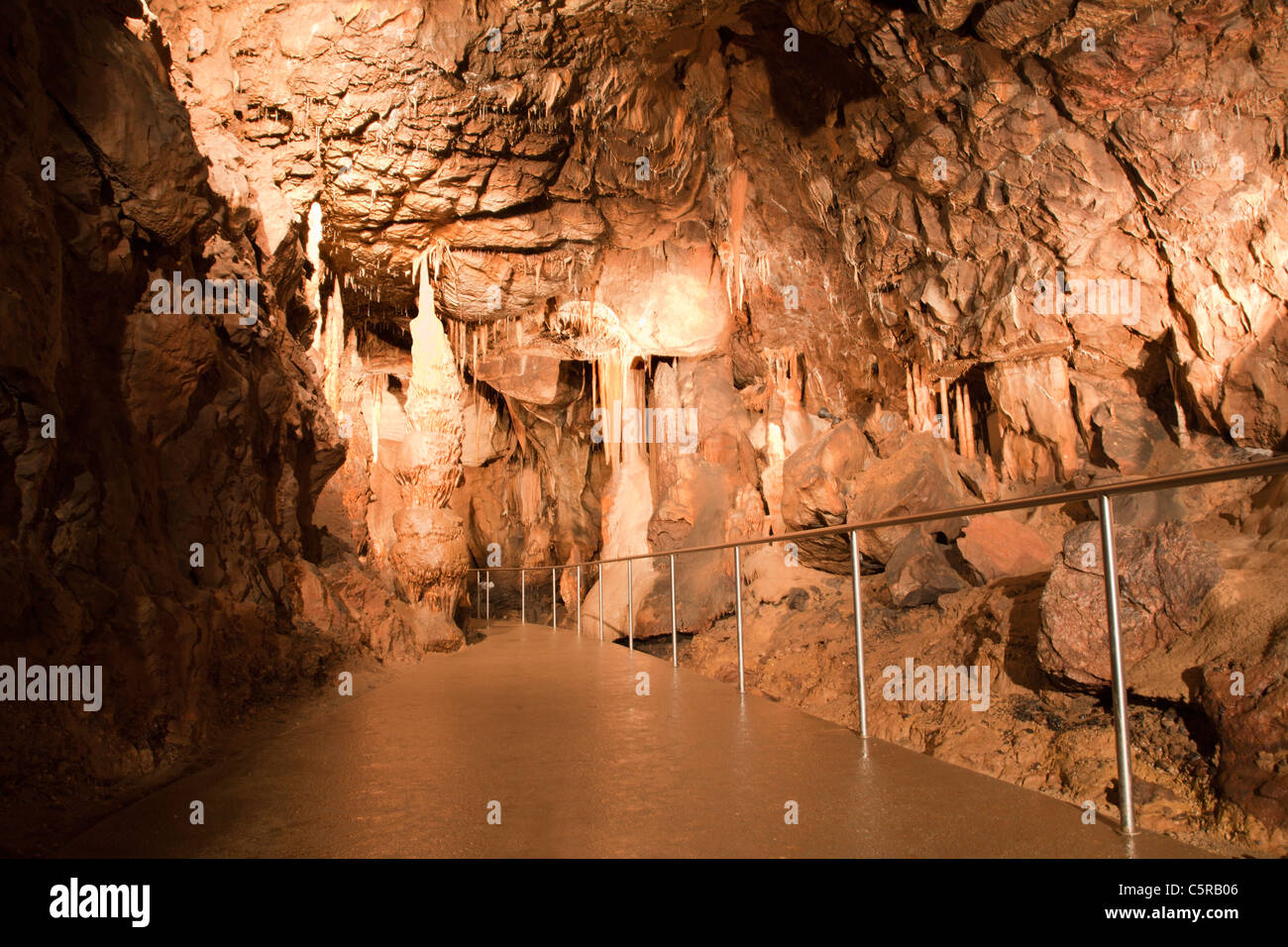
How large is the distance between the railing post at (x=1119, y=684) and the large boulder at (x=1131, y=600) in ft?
9.88

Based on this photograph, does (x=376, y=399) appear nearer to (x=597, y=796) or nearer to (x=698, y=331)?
(x=698, y=331)

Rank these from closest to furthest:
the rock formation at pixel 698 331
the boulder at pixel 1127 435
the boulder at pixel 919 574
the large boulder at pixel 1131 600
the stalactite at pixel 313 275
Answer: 1. the rock formation at pixel 698 331
2. the large boulder at pixel 1131 600
3. the boulder at pixel 1127 435
4. the boulder at pixel 919 574
5. the stalactite at pixel 313 275

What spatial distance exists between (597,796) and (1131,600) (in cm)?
402

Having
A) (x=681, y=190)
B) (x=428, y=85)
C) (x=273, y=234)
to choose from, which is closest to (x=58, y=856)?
(x=273, y=234)

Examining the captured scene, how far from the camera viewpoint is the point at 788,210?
33.6ft

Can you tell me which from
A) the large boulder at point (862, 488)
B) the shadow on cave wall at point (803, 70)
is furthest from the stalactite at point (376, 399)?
the shadow on cave wall at point (803, 70)

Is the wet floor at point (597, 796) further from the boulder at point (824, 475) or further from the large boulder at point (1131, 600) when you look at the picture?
the boulder at point (824, 475)

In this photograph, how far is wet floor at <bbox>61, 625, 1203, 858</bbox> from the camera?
6.79ft

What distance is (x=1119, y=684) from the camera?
2086 millimetres

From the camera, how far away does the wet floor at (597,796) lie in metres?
2.07

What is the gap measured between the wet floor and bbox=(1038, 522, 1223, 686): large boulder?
7.42ft

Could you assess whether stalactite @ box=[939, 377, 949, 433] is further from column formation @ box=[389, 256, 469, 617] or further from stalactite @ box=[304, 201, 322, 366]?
stalactite @ box=[304, 201, 322, 366]
